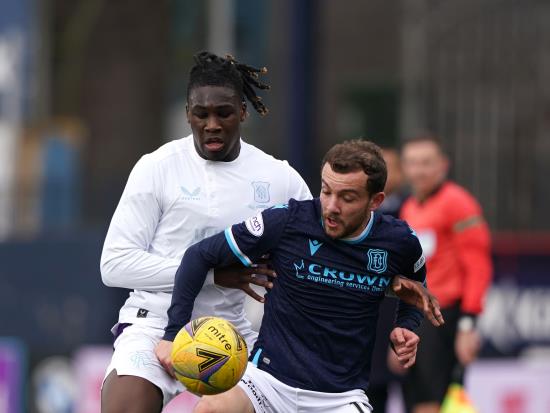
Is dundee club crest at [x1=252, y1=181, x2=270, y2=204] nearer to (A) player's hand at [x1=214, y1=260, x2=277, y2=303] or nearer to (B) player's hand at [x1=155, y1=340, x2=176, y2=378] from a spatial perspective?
(A) player's hand at [x1=214, y1=260, x2=277, y2=303]

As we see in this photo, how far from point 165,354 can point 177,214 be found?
0.65 m

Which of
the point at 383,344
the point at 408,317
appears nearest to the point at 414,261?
the point at 408,317

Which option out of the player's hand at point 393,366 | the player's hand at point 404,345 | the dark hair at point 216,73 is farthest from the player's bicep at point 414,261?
the player's hand at point 393,366

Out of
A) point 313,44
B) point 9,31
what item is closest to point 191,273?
point 313,44

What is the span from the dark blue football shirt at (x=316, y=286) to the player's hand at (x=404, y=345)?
15 cm

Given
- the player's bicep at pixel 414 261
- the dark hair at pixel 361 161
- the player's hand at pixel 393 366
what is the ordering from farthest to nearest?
the player's hand at pixel 393 366, the player's bicep at pixel 414 261, the dark hair at pixel 361 161

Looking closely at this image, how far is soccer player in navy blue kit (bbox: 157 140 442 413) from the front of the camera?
539cm

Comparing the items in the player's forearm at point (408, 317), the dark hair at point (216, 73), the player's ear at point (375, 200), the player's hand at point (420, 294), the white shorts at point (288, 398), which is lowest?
the white shorts at point (288, 398)

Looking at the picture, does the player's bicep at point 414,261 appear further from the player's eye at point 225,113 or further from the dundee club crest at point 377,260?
the player's eye at point 225,113

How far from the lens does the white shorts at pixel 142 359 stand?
546cm

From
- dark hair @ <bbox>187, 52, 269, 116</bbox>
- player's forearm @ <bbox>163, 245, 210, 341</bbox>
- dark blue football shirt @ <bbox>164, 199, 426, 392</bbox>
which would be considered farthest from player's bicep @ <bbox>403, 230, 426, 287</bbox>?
dark hair @ <bbox>187, 52, 269, 116</bbox>

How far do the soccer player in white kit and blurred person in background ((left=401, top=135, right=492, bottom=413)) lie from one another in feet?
9.72

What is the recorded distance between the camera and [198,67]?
5695 millimetres

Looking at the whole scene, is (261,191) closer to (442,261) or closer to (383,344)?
(442,261)
